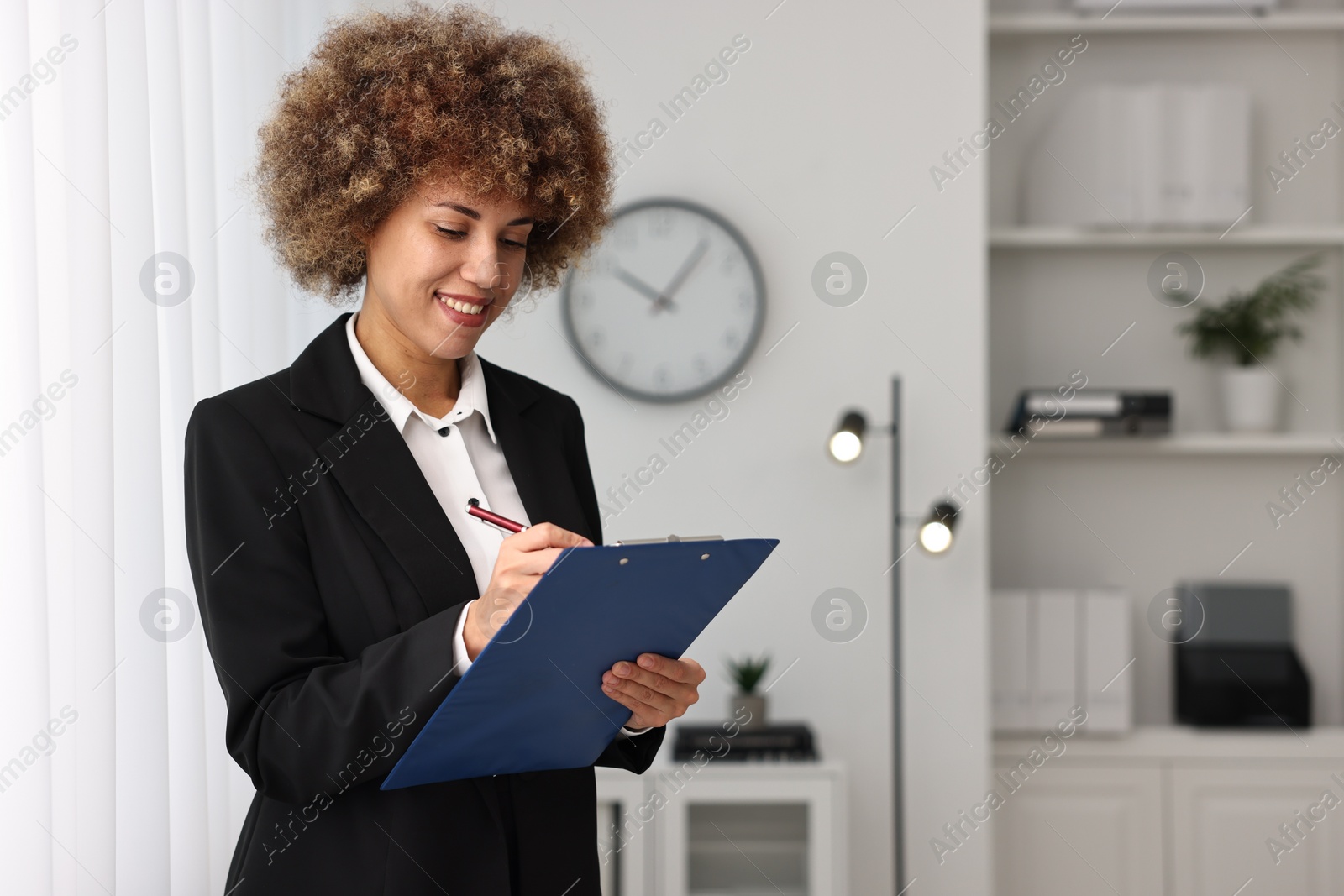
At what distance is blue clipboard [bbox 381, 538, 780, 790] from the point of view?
0.82 metres

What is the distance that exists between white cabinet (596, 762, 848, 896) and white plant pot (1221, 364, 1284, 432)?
146cm

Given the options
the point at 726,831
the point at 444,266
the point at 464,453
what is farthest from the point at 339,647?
the point at 726,831

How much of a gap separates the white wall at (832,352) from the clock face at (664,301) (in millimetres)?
61

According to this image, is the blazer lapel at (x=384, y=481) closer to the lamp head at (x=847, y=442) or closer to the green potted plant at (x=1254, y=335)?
the lamp head at (x=847, y=442)

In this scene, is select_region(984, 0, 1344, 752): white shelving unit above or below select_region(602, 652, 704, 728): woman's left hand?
above

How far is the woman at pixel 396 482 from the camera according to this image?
906mm

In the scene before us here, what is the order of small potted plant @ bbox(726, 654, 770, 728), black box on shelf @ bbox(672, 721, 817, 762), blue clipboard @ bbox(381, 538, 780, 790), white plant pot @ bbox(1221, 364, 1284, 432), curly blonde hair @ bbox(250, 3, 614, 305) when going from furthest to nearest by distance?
white plant pot @ bbox(1221, 364, 1284, 432) < small potted plant @ bbox(726, 654, 770, 728) < black box on shelf @ bbox(672, 721, 817, 762) < curly blonde hair @ bbox(250, 3, 614, 305) < blue clipboard @ bbox(381, 538, 780, 790)

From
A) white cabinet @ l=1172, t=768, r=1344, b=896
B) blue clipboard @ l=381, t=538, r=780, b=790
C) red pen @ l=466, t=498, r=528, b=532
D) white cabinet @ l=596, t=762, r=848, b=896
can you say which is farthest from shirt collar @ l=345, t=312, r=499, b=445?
white cabinet @ l=1172, t=768, r=1344, b=896

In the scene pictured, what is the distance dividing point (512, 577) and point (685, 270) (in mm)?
1898

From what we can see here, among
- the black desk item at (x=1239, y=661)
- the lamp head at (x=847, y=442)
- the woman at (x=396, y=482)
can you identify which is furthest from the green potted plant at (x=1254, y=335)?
the woman at (x=396, y=482)

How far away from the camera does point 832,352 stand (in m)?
2.66

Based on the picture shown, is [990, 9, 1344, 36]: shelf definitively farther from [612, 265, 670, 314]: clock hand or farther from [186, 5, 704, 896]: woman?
[186, 5, 704, 896]: woman

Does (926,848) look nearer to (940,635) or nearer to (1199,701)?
(940,635)

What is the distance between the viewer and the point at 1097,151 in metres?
2.72
